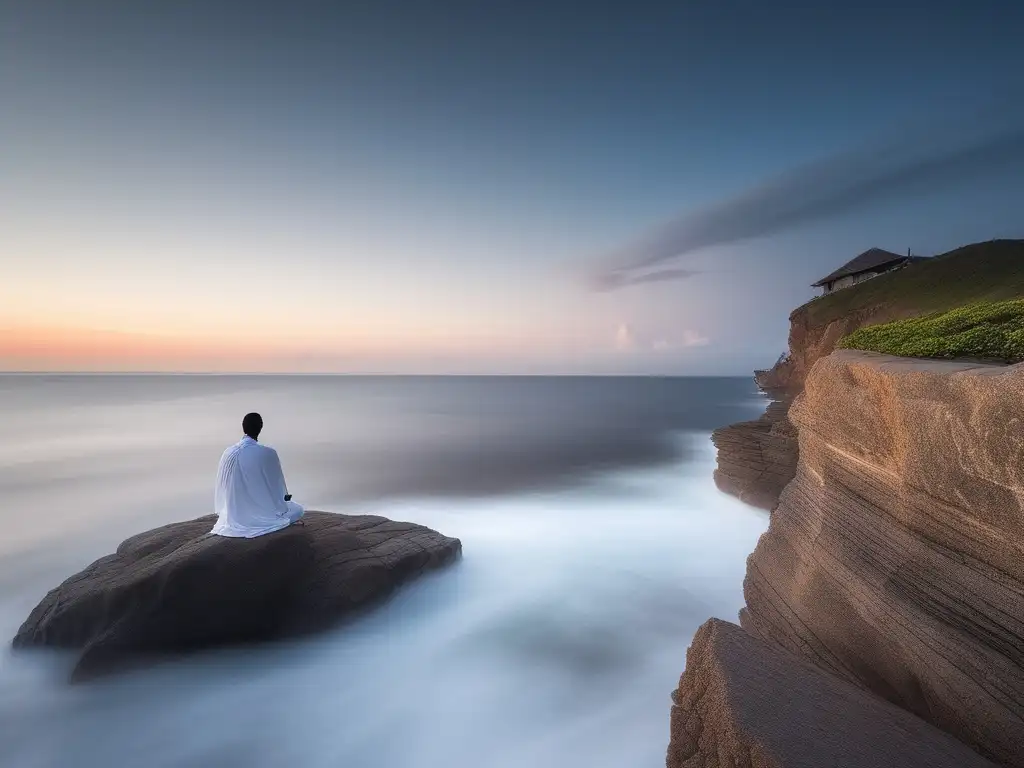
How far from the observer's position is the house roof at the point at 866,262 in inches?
1018

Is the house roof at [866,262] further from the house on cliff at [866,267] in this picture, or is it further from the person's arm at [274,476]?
the person's arm at [274,476]

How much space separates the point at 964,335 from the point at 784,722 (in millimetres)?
4523

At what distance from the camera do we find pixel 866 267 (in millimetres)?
26781

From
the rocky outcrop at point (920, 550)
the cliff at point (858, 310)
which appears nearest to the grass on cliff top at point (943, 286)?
the cliff at point (858, 310)

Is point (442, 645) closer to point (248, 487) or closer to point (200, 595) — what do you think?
point (200, 595)

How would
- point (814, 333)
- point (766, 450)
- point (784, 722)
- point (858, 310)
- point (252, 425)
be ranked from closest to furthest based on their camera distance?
point (784, 722), point (252, 425), point (766, 450), point (858, 310), point (814, 333)

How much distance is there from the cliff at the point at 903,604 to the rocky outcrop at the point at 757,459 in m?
9.83

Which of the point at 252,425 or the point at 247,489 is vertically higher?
the point at 252,425

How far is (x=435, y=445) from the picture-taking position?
3334cm

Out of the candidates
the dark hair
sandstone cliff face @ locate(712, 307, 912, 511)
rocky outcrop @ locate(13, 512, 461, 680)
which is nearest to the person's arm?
the dark hair

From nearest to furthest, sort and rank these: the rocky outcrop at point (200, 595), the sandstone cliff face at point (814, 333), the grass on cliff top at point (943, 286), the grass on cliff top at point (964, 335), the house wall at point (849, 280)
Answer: the grass on cliff top at point (964, 335), the rocky outcrop at point (200, 595), the grass on cliff top at point (943, 286), the sandstone cliff face at point (814, 333), the house wall at point (849, 280)

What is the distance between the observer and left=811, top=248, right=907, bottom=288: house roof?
25.9 metres

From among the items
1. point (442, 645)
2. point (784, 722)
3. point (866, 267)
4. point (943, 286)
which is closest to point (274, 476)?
point (442, 645)

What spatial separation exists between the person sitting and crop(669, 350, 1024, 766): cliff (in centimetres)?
676
